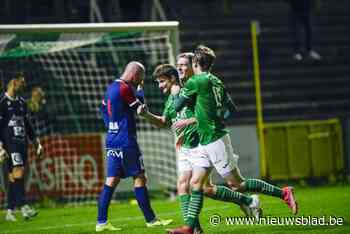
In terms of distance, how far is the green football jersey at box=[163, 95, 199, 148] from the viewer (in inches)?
387

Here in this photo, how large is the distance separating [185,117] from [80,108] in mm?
8063

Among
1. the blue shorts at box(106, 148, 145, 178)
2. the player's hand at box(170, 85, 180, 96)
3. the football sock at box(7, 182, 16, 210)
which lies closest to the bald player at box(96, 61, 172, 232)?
the blue shorts at box(106, 148, 145, 178)

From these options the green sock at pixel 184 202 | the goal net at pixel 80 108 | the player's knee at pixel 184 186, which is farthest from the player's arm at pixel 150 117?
the goal net at pixel 80 108

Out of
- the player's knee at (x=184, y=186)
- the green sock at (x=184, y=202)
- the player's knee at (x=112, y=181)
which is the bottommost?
the player's knee at (x=112, y=181)

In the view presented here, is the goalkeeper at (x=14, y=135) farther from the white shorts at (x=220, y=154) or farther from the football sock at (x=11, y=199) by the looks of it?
the white shorts at (x=220, y=154)

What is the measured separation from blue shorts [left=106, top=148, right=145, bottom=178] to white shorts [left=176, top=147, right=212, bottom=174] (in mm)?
883

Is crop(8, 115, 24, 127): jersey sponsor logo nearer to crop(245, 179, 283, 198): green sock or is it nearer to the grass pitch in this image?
the grass pitch

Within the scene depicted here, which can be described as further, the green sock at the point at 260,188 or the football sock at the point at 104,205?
the football sock at the point at 104,205

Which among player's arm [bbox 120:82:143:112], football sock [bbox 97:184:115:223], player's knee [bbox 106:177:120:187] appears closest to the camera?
player's arm [bbox 120:82:143:112]

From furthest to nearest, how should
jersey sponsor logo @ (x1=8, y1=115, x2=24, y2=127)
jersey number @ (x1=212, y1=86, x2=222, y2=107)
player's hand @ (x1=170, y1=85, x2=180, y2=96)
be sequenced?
jersey sponsor logo @ (x1=8, y1=115, x2=24, y2=127)
player's hand @ (x1=170, y1=85, x2=180, y2=96)
jersey number @ (x1=212, y1=86, x2=222, y2=107)

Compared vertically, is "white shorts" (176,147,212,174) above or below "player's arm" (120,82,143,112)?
below

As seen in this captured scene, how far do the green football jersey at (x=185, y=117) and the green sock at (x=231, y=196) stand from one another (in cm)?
54

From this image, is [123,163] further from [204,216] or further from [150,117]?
[204,216]

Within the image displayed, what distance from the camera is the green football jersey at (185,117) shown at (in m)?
9.82
